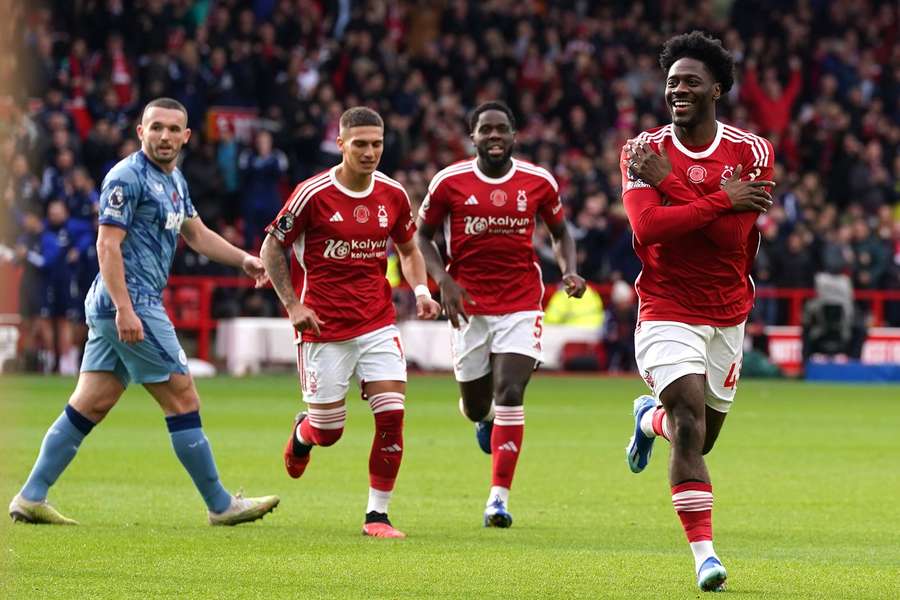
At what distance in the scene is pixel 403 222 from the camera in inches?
386

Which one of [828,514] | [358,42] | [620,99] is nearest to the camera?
[828,514]

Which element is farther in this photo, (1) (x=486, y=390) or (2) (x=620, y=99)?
(2) (x=620, y=99)

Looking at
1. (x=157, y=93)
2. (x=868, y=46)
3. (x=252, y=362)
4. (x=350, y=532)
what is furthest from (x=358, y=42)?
(x=350, y=532)

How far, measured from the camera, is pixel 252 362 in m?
25.0

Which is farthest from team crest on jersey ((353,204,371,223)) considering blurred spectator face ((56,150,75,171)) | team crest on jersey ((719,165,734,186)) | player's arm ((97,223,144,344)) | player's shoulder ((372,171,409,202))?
blurred spectator face ((56,150,75,171))

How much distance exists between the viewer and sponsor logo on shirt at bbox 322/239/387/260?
31.4 ft

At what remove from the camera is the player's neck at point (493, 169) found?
10.8 metres

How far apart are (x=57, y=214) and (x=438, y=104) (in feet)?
28.8

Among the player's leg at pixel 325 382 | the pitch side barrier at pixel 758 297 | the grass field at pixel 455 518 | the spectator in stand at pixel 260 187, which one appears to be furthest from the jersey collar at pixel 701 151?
the spectator in stand at pixel 260 187

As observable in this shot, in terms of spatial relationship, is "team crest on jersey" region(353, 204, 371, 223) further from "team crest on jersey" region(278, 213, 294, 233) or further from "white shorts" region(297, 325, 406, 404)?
"white shorts" region(297, 325, 406, 404)

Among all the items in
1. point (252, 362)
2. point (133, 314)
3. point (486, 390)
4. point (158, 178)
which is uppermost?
point (158, 178)

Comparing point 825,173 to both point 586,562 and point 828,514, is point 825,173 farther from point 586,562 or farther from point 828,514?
point 586,562

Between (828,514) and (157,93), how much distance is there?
17.5 m

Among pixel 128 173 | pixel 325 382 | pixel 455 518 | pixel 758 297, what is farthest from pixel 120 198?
pixel 758 297
